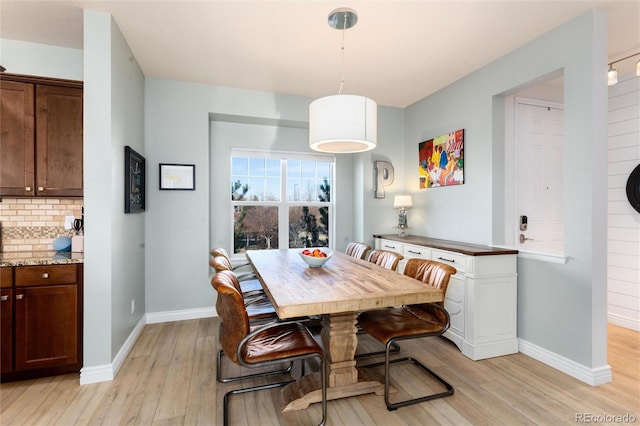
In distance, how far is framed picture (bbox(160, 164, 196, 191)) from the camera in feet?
12.0

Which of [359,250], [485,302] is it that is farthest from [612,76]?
[359,250]

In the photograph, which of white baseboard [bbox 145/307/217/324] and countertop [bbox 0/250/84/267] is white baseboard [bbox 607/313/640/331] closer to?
white baseboard [bbox 145/307/217/324]

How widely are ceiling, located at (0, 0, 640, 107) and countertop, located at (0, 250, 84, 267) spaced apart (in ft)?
6.37

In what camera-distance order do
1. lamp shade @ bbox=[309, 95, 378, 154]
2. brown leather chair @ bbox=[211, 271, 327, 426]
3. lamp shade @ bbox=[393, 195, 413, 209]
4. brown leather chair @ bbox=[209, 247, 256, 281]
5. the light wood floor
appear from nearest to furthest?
brown leather chair @ bbox=[211, 271, 327, 426]
the light wood floor
lamp shade @ bbox=[309, 95, 378, 154]
brown leather chair @ bbox=[209, 247, 256, 281]
lamp shade @ bbox=[393, 195, 413, 209]

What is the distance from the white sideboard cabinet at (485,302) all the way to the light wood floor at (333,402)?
0.13 m

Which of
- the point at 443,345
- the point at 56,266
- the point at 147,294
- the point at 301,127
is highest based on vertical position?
the point at 301,127

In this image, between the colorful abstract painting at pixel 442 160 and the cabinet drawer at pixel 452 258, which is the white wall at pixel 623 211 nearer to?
the colorful abstract painting at pixel 442 160

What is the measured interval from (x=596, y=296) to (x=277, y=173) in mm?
3659

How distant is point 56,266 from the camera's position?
7.79ft

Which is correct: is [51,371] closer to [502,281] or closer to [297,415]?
[297,415]

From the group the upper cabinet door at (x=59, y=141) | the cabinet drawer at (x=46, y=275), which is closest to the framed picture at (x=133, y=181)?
the upper cabinet door at (x=59, y=141)

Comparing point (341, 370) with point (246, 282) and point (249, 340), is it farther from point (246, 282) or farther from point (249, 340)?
point (246, 282)

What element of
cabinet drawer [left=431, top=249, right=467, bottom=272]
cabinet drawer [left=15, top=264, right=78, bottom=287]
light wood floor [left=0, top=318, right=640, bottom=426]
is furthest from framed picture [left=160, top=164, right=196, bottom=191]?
cabinet drawer [left=431, top=249, right=467, bottom=272]

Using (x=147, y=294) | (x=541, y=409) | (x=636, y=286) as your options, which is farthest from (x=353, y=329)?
(x=636, y=286)
